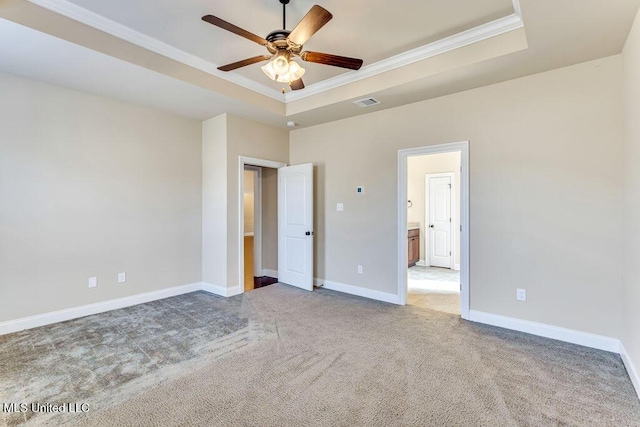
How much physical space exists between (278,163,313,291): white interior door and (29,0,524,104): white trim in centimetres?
142

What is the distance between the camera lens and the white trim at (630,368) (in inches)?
82.9

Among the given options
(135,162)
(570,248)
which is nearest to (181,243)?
(135,162)

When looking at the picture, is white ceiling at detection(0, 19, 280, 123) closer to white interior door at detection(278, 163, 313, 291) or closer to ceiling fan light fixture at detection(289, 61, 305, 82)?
white interior door at detection(278, 163, 313, 291)

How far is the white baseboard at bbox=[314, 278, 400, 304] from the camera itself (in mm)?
4172

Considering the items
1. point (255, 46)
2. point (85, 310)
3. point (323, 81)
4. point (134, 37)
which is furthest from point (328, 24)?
point (85, 310)

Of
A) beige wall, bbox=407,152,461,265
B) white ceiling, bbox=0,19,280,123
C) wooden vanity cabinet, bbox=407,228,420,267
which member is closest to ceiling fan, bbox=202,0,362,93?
white ceiling, bbox=0,19,280,123

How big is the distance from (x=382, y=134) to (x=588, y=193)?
240 centimetres

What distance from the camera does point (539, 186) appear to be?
121 inches

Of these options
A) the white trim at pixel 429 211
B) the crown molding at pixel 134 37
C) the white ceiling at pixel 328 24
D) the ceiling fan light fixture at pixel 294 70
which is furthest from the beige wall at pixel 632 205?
the white trim at pixel 429 211

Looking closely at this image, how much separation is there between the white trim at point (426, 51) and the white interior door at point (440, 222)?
3860mm

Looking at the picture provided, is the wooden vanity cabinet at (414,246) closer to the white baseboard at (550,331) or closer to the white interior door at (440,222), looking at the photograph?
the white interior door at (440,222)

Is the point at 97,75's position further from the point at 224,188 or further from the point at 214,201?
the point at 214,201

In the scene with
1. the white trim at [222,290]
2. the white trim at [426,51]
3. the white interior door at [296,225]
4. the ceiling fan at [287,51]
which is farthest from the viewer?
the white interior door at [296,225]

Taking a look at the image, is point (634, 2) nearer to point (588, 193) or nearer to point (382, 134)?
point (588, 193)
